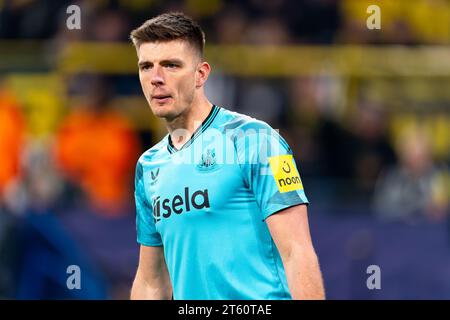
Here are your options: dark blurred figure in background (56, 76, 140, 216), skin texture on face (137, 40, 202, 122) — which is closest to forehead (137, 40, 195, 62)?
skin texture on face (137, 40, 202, 122)

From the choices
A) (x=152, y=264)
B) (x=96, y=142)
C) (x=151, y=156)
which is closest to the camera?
(x=151, y=156)

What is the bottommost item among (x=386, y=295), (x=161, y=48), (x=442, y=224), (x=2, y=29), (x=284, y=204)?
(x=386, y=295)

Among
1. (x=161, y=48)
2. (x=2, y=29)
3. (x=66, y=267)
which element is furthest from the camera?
(x=2, y=29)

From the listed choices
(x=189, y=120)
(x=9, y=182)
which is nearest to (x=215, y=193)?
(x=189, y=120)

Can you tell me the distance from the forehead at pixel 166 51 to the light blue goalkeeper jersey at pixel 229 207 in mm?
339

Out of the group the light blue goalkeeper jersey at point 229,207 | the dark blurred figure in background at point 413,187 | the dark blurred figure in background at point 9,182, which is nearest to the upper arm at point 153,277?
the light blue goalkeeper jersey at point 229,207

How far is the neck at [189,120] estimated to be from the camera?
16.8 feet

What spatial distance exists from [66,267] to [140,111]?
7.21 feet

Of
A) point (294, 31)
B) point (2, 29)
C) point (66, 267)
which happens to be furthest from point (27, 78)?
point (294, 31)

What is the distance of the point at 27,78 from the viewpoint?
12.5 m

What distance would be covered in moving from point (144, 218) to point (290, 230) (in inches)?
38.1

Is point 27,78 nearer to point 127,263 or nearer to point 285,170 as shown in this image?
point 127,263

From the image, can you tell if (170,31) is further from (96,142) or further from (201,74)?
(96,142)

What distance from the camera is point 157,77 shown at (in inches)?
197
